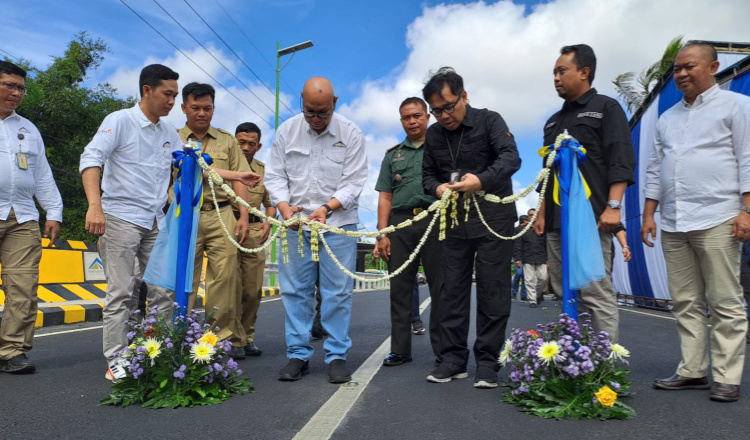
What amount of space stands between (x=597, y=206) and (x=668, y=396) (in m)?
1.23

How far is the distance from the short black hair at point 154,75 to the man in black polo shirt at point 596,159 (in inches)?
108

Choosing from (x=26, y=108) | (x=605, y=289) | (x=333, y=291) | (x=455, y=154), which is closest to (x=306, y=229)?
(x=333, y=291)

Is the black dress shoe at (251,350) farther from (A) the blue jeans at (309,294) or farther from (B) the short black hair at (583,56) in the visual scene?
(B) the short black hair at (583,56)

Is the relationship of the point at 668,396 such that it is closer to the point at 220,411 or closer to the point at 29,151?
the point at 220,411

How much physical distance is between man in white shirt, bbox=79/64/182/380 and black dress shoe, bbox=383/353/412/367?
5.66ft

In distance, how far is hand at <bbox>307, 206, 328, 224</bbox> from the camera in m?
4.05

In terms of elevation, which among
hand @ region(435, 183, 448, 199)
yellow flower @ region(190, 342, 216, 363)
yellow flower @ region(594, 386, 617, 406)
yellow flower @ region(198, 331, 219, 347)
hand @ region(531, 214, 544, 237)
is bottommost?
yellow flower @ region(594, 386, 617, 406)

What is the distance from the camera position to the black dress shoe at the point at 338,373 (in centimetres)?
393

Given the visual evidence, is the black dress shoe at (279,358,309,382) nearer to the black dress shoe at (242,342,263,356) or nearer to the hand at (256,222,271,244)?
the black dress shoe at (242,342,263,356)

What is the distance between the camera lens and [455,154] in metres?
4.21

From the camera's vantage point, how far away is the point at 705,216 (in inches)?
147

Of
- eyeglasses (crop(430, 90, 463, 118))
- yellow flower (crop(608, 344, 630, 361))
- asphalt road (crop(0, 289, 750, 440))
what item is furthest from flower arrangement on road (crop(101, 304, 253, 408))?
yellow flower (crop(608, 344, 630, 361))

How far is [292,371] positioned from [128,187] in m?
1.76

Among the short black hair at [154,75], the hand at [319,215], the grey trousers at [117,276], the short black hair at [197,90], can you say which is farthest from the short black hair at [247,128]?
the hand at [319,215]
